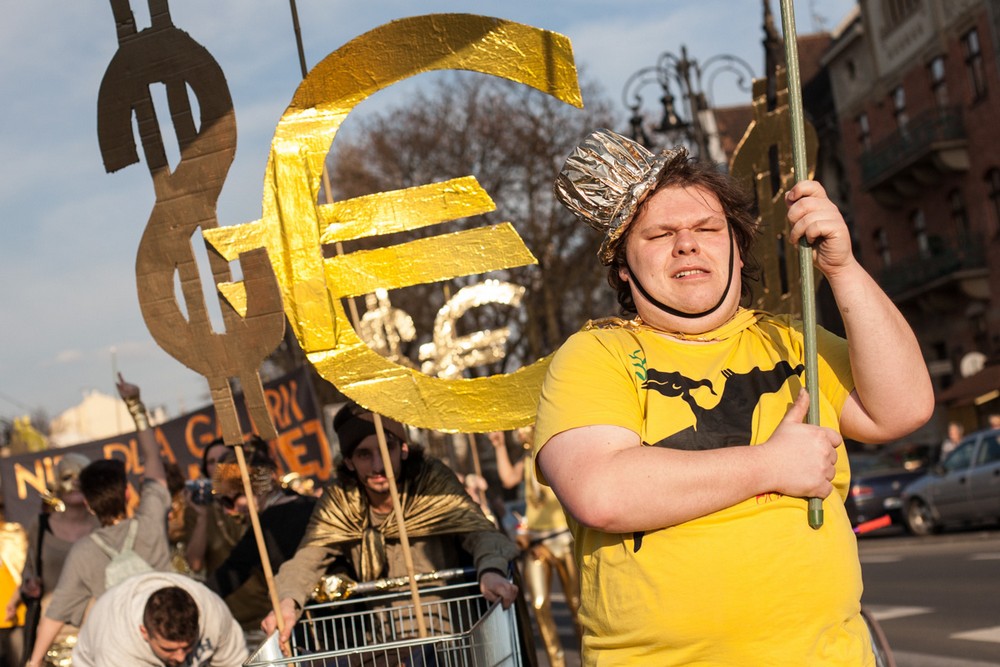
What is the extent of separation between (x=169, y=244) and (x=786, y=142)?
2.52 m

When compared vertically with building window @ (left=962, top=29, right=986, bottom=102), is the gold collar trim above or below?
below

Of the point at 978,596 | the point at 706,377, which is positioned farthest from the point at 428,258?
the point at 978,596

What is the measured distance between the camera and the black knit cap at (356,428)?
17.9 ft

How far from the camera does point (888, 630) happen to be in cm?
1159

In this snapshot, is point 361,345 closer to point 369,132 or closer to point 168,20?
point 168,20

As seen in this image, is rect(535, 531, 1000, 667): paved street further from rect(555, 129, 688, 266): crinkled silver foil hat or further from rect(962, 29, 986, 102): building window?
rect(962, 29, 986, 102): building window

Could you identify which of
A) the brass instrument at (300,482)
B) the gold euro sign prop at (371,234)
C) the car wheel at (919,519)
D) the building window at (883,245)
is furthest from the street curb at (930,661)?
the building window at (883,245)

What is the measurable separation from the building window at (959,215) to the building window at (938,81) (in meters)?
2.35

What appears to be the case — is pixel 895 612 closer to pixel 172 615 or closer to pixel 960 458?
pixel 172 615

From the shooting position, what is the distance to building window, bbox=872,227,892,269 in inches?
1636

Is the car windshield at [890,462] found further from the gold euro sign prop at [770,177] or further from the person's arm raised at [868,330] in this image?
the person's arm raised at [868,330]

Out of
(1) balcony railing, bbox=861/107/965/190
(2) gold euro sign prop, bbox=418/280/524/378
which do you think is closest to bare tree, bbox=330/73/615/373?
(1) balcony railing, bbox=861/107/965/190

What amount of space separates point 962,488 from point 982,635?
35.7 ft

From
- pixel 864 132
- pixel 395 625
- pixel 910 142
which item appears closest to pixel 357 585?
pixel 395 625
